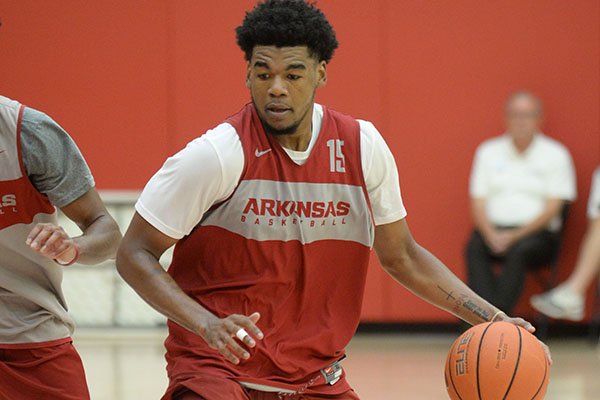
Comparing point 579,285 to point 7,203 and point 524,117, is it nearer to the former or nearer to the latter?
point 524,117

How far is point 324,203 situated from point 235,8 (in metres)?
5.59

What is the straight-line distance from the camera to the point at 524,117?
816 centimetres

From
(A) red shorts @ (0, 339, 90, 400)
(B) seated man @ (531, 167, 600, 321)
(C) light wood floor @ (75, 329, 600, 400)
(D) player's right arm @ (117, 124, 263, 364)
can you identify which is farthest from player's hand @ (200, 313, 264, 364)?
(B) seated man @ (531, 167, 600, 321)

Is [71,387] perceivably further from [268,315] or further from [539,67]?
Answer: [539,67]

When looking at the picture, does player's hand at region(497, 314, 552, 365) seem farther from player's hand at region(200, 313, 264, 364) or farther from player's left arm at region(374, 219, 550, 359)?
player's hand at region(200, 313, 264, 364)

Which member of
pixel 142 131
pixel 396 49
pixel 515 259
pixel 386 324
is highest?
pixel 396 49

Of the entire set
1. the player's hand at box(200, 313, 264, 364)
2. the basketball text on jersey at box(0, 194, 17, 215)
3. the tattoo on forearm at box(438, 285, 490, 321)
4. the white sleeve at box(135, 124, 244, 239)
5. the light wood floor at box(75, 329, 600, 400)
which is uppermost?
the white sleeve at box(135, 124, 244, 239)

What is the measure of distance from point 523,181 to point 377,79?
1.45 meters

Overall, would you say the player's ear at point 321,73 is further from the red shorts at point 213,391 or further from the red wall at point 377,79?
the red wall at point 377,79

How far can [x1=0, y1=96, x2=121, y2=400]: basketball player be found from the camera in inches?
132

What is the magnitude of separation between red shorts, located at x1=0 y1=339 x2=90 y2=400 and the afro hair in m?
1.14

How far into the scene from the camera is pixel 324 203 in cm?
338

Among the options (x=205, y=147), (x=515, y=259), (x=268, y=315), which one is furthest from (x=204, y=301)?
(x=515, y=259)

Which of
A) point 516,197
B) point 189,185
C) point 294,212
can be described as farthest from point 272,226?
point 516,197
